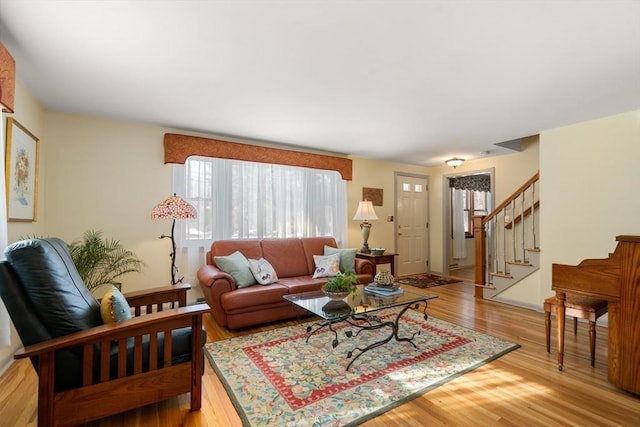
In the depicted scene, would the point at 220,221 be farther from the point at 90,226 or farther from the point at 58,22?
the point at 58,22

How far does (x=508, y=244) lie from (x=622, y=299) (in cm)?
263

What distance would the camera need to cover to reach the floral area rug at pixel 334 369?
1.78 m

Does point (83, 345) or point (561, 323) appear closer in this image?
point (83, 345)

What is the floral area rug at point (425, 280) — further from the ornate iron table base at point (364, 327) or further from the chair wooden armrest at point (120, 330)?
the chair wooden armrest at point (120, 330)

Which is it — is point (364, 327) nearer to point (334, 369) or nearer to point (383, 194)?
point (334, 369)

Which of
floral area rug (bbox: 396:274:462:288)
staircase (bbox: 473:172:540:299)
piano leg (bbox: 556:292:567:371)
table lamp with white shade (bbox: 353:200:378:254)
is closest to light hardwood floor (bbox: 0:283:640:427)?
piano leg (bbox: 556:292:567:371)

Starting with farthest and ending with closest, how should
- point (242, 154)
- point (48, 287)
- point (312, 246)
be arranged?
point (312, 246) → point (242, 154) → point (48, 287)

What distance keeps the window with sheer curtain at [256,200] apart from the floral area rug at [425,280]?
1566 mm

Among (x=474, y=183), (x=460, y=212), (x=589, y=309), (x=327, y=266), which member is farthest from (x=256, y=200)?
(x=460, y=212)

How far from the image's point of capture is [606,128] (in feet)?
10.6

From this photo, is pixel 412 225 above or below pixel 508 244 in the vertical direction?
above

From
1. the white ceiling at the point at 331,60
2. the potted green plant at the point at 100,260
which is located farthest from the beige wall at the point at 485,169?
the potted green plant at the point at 100,260

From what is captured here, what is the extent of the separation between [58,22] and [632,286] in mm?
3902

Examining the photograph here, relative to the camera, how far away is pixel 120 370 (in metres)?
1.62
